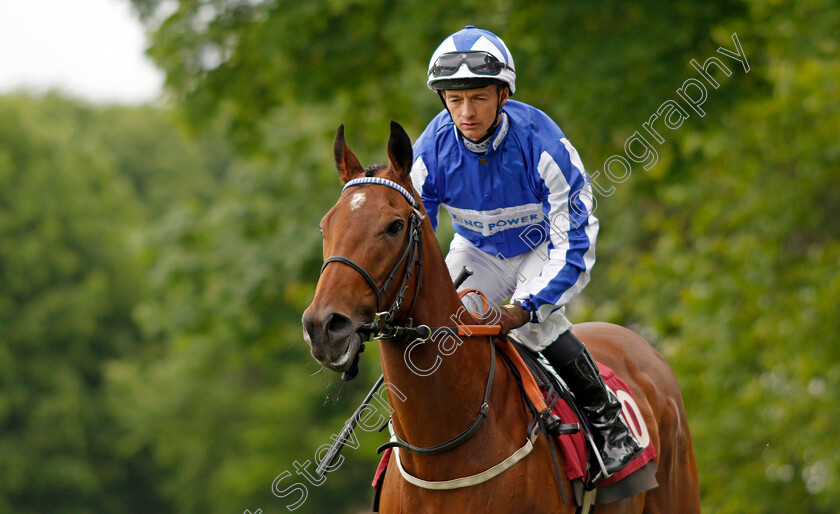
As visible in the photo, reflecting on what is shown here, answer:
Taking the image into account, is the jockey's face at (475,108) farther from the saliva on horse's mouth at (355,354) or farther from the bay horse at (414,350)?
the saliva on horse's mouth at (355,354)

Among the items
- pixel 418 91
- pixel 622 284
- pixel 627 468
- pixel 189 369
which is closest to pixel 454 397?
pixel 627 468

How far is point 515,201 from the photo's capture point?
4645mm

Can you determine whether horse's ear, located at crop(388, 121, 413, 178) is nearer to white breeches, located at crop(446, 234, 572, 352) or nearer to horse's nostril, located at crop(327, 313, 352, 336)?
horse's nostril, located at crop(327, 313, 352, 336)

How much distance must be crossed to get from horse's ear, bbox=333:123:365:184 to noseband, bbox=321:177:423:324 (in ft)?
0.40

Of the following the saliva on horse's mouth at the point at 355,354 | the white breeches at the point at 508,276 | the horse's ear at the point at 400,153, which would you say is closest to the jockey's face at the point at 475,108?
the horse's ear at the point at 400,153

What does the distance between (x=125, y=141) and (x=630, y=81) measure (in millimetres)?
35212

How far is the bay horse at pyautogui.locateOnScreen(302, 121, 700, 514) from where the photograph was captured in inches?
140

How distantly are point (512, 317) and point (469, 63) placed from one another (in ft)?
3.99

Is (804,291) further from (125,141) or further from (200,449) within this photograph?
→ (125,141)

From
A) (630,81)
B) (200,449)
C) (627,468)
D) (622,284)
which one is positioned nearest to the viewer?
(627,468)

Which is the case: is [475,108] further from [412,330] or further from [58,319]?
[58,319]

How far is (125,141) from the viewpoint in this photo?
41.7 metres

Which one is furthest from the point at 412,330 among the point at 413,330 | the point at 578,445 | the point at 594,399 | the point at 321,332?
the point at 594,399

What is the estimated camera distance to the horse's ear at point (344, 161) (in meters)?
4.07
